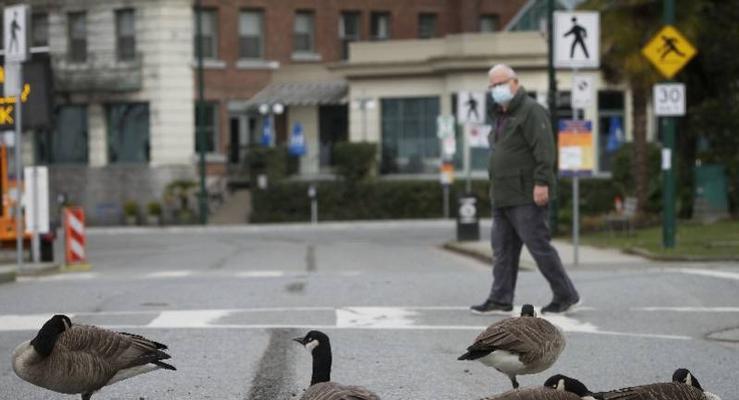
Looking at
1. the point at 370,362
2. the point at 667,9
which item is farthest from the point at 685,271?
the point at 370,362

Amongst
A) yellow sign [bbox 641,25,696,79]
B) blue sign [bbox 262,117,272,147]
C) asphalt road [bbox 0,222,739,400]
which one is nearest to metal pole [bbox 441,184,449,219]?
blue sign [bbox 262,117,272,147]

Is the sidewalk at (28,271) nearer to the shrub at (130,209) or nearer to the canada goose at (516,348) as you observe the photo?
the canada goose at (516,348)

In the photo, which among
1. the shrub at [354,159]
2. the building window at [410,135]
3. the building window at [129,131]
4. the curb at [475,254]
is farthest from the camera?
the building window at [129,131]

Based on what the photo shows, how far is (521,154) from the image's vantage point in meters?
11.7

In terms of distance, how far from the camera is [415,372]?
8.76 meters

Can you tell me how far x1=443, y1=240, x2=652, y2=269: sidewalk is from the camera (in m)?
18.7

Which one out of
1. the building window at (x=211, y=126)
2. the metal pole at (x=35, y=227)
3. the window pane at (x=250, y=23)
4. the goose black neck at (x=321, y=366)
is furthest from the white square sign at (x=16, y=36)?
the window pane at (x=250, y=23)

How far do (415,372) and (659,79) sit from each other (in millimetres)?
21762

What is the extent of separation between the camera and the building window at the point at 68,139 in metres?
49.6

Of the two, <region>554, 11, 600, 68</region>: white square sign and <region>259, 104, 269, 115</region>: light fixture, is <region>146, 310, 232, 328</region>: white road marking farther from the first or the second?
<region>259, 104, 269, 115</region>: light fixture

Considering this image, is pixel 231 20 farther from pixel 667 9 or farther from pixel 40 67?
pixel 667 9

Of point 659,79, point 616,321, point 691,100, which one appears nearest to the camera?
point 616,321

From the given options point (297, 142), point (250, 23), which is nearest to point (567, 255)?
point (297, 142)

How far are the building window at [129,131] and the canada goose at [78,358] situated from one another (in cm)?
4252
